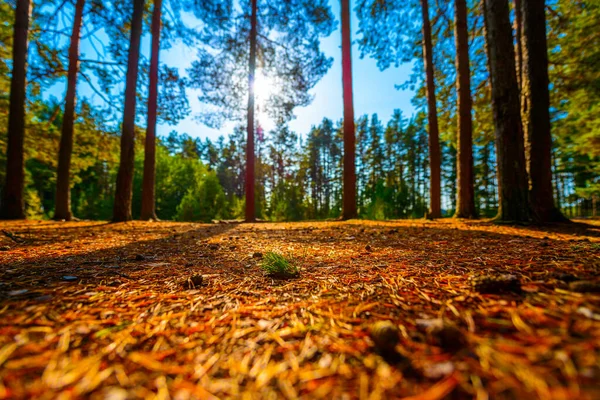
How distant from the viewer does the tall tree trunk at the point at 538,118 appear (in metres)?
4.27

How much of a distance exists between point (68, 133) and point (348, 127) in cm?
943

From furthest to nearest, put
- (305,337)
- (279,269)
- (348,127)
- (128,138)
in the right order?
(348,127), (128,138), (279,269), (305,337)

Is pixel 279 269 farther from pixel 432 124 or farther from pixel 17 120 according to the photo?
pixel 17 120

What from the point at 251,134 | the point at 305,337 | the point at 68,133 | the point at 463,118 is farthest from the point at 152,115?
the point at 463,118

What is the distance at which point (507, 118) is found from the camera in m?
4.34

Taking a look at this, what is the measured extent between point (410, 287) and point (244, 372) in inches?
36.2

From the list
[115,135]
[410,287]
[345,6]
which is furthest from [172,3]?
[410,287]

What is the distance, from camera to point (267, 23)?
378 inches

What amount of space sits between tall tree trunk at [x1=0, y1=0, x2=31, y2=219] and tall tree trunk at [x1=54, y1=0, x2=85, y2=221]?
3.89 feet

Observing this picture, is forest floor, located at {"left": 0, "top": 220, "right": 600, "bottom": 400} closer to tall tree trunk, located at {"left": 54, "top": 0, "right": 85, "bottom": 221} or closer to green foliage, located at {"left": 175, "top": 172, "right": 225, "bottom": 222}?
tall tree trunk, located at {"left": 54, "top": 0, "right": 85, "bottom": 221}

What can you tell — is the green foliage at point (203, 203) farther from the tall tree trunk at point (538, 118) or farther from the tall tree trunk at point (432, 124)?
the tall tree trunk at point (538, 118)

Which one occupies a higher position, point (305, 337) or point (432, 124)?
point (432, 124)

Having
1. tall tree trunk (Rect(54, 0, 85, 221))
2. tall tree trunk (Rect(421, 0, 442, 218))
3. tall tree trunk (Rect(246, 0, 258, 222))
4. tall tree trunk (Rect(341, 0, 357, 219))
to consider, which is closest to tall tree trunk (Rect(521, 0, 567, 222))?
tall tree trunk (Rect(421, 0, 442, 218))

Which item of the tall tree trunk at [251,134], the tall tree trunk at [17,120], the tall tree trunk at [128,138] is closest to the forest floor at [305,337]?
the tall tree trunk at [128,138]
